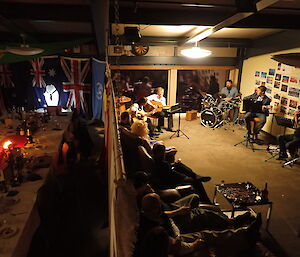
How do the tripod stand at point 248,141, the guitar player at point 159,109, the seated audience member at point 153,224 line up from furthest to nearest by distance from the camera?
the guitar player at point 159,109
the tripod stand at point 248,141
the seated audience member at point 153,224

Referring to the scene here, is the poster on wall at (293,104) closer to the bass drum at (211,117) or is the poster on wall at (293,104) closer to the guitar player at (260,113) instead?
the guitar player at (260,113)

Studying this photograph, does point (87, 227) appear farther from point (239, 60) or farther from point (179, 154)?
point (239, 60)

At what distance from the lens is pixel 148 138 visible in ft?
18.6

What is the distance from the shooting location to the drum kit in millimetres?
8023

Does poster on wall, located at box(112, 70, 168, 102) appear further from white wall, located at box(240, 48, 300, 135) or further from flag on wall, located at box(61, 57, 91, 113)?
white wall, located at box(240, 48, 300, 135)

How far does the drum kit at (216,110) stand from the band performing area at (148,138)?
0.17ft

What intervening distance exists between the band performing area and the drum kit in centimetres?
5

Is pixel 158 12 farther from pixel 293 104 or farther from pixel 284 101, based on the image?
pixel 284 101

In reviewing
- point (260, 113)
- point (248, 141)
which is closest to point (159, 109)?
point (248, 141)

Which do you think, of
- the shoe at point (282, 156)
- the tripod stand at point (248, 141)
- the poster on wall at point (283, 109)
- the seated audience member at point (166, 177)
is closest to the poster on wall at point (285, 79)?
the poster on wall at point (283, 109)

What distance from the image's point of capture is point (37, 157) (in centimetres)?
362

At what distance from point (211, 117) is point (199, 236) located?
609 centimetres

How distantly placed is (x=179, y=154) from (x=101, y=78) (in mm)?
3029

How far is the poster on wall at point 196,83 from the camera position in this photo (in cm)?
970
